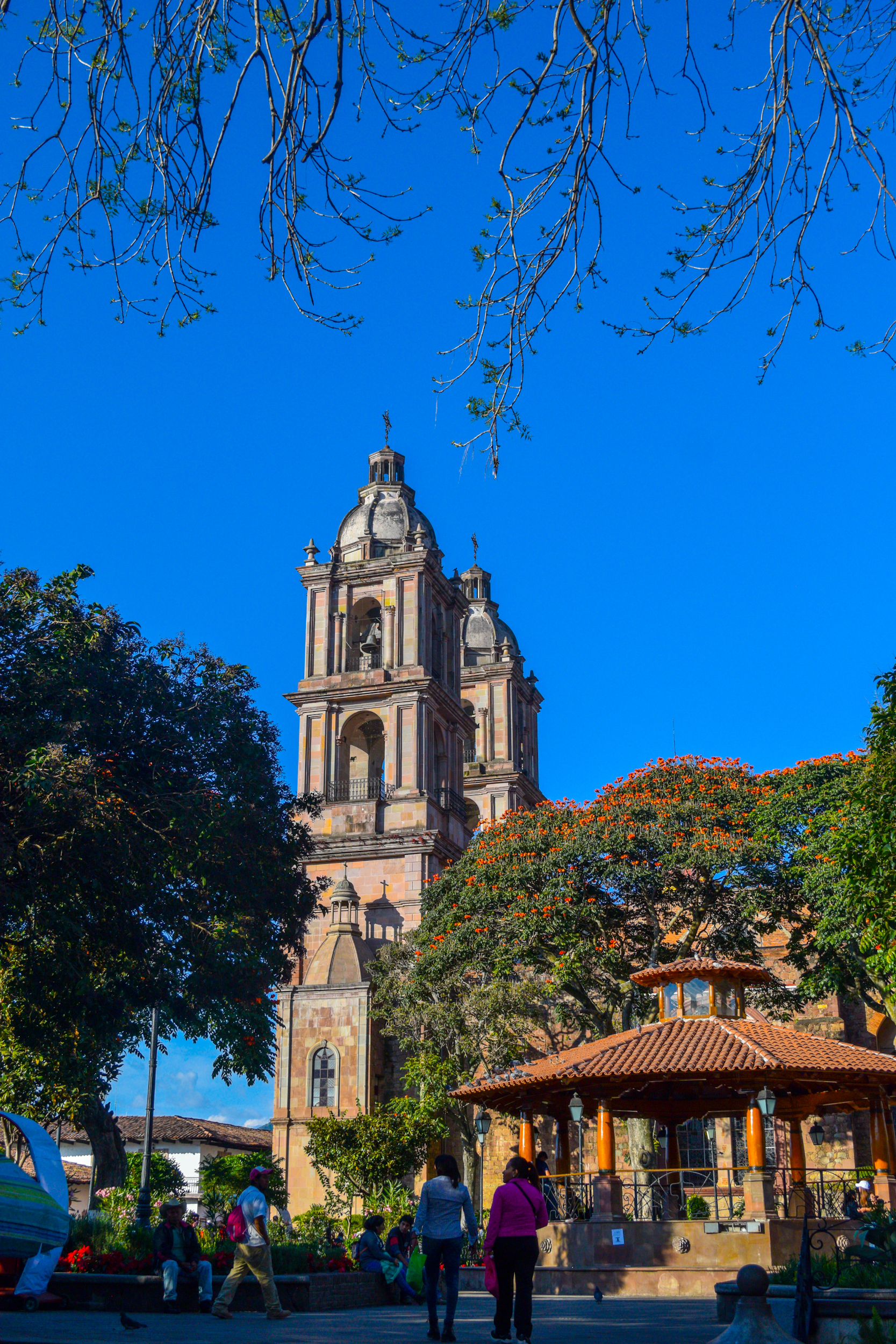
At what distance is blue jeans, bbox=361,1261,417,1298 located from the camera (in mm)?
14955

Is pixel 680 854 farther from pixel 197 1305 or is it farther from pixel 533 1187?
pixel 533 1187

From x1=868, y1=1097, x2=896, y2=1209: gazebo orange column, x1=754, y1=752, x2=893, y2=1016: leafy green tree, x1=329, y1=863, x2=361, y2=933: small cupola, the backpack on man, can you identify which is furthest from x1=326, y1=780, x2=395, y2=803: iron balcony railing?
the backpack on man

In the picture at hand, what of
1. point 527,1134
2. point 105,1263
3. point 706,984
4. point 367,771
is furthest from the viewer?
point 367,771

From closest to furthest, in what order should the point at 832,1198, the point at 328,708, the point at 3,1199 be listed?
the point at 3,1199 → the point at 832,1198 → the point at 328,708

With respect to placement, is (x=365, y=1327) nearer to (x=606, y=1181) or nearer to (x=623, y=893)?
(x=606, y=1181)

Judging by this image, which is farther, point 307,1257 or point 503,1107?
point 503,1107

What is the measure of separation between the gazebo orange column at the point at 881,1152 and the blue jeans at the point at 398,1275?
27.9 ft

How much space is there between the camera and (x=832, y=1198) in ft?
70.5

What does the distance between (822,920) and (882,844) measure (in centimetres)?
734

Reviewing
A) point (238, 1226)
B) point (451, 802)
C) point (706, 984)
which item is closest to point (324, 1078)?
point (451, 802)

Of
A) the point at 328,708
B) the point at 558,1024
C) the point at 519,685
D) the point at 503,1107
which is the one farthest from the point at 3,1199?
the point at 519,685

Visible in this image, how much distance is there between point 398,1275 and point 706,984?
7905 mm

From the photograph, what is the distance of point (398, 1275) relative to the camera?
1509cm

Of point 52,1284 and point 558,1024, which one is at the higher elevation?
point 558,1024
